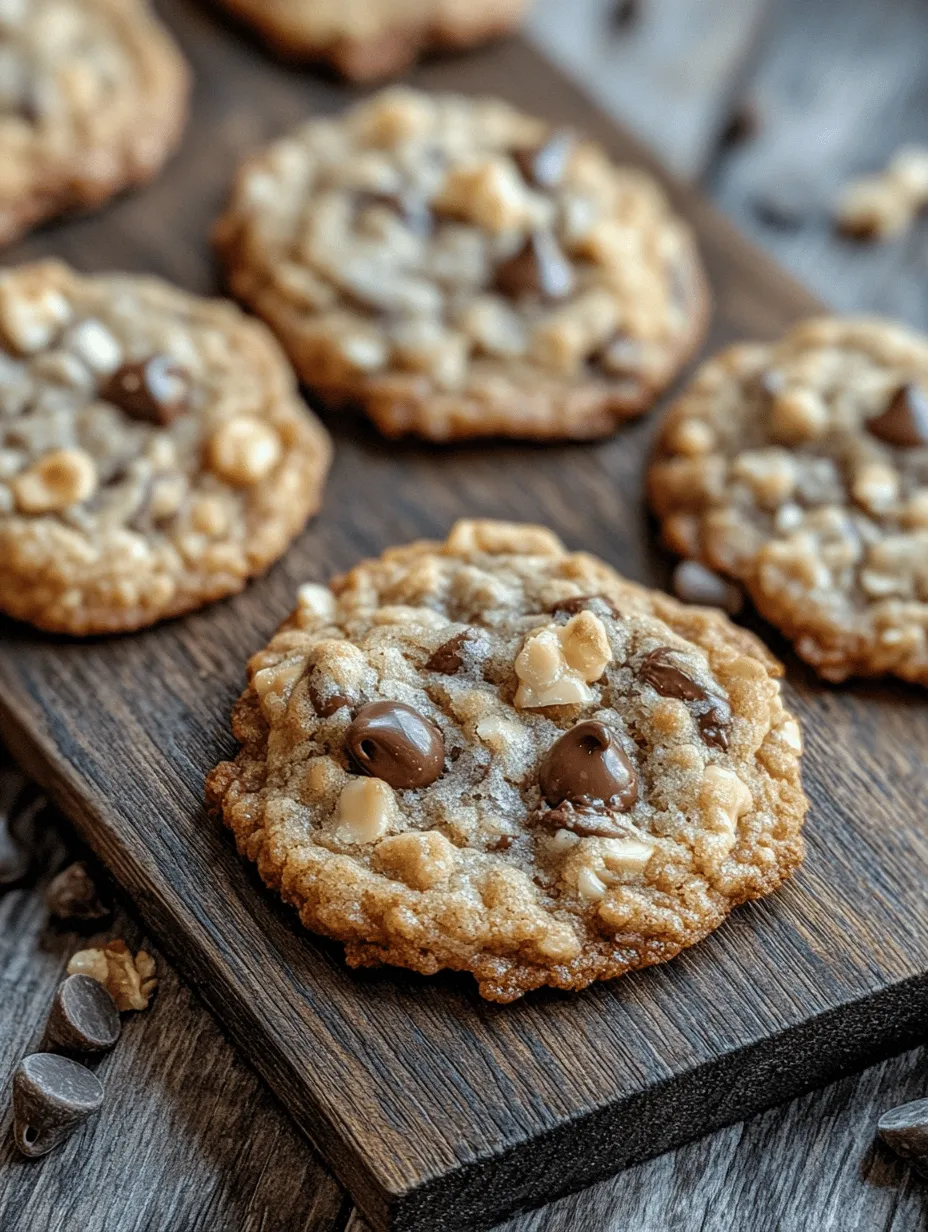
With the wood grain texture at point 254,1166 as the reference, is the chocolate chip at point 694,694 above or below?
above

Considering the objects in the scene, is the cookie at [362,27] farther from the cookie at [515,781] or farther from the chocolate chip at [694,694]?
the chocolate chip at [694,694]

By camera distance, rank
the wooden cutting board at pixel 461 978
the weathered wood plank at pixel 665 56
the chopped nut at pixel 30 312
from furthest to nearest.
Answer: the weathered wood plank at pixel 665 56
the chopped nut at pixel 30 312
the wooden cutting board at pixel 461 978

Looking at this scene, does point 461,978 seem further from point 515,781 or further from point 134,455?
point 134,455

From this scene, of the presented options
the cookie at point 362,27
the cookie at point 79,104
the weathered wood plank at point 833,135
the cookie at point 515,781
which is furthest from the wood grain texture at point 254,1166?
the cookie at point 362,27

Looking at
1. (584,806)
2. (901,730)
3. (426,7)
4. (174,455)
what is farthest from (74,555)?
(426,7)

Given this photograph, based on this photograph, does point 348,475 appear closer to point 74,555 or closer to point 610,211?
point 74,555

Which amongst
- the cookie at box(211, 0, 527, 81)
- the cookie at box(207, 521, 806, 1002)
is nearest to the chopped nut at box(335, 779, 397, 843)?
the cookie at box(207, 521, 806, 1002)

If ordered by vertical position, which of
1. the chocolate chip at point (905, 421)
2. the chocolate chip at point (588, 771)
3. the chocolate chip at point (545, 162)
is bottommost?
the chocolate chip at point (588, 771)

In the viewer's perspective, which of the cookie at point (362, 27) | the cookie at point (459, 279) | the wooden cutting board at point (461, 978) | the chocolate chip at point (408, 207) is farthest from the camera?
the cookie at point (362, 27)
